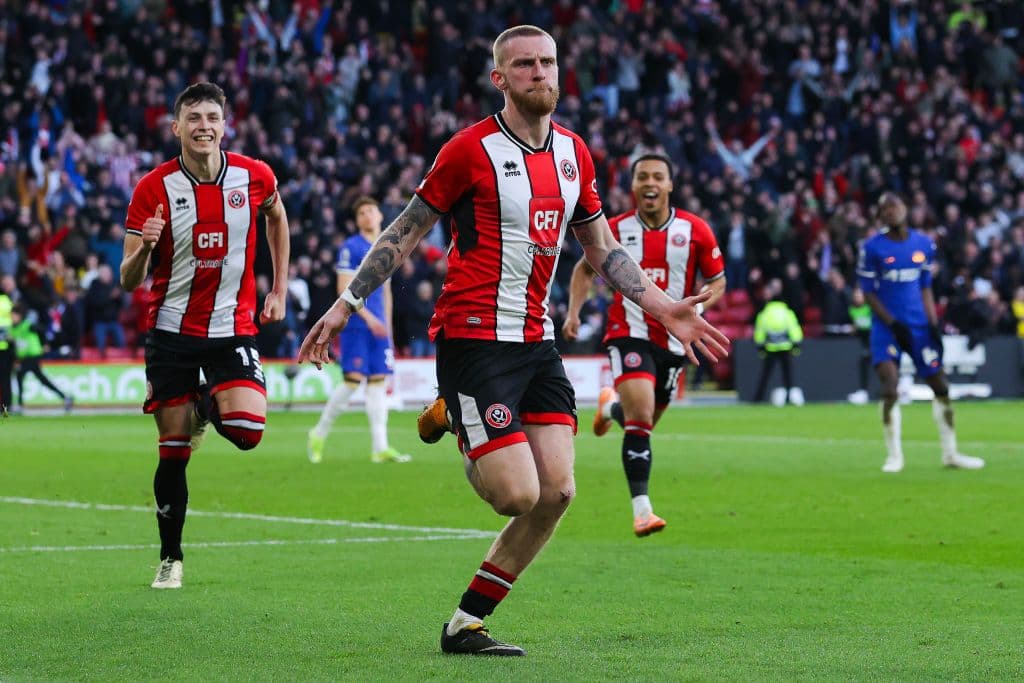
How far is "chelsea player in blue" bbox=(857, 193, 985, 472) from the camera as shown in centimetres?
1577

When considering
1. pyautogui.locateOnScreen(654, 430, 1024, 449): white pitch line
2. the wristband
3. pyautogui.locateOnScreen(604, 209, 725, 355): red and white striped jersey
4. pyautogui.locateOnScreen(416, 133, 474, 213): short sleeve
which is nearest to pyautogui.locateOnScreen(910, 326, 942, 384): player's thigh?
pyautogui.locateOnScreen(654, 430, 1024, 449): white pitch line

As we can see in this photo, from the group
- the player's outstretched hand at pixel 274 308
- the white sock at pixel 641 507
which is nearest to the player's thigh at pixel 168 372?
the player's outstretched hand at pixel 274 308

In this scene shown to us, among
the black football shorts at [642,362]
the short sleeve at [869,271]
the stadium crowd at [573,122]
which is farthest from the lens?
the stadium crowd at [573,122]

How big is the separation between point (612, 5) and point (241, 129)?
12002mm

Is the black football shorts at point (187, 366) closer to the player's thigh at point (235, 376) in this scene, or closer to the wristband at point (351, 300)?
the player's thigh at point (235, 376)

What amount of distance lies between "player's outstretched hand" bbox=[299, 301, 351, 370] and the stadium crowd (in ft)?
67.6

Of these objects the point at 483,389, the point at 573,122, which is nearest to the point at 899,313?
the point at 483,389

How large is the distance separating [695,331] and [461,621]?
141cm

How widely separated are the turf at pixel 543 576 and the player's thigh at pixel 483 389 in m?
0.82

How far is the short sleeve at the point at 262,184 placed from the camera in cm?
891

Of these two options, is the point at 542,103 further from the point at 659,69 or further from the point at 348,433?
the point at 659,69

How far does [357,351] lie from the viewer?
56.0 ft

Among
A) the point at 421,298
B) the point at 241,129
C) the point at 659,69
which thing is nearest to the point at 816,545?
the point at 421,298

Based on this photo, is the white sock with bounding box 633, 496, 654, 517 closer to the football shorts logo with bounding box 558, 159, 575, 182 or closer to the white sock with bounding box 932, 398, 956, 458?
the football shorts logo with bounding box 558, 159, 575, 182
